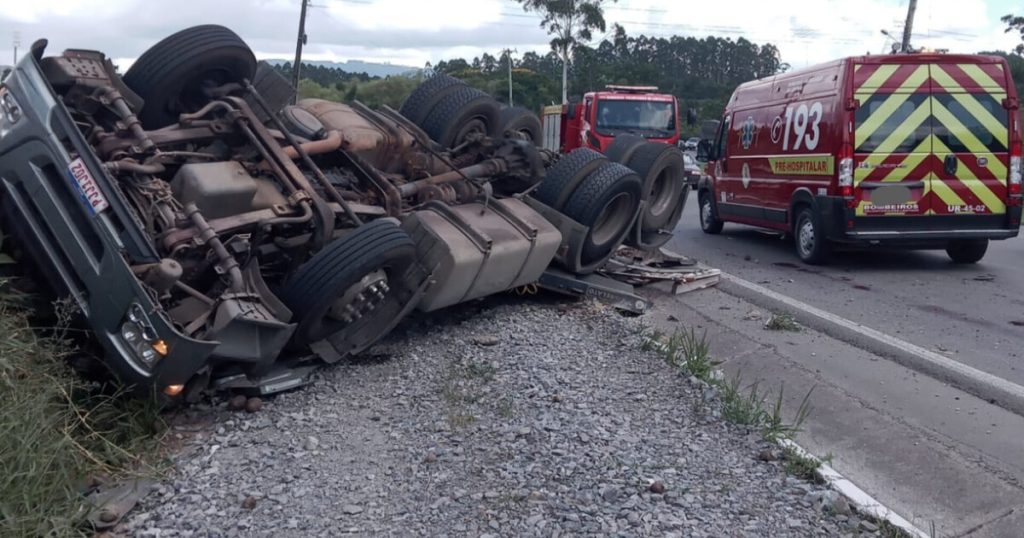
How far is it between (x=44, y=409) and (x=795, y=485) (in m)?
3.04

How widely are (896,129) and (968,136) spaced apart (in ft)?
2.46

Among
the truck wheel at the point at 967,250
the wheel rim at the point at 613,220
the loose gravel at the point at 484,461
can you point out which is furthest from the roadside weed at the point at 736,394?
the truck wheel at the point at 967,250

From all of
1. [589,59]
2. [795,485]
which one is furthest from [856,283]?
[589,59]

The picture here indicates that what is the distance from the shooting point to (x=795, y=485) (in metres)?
3.97

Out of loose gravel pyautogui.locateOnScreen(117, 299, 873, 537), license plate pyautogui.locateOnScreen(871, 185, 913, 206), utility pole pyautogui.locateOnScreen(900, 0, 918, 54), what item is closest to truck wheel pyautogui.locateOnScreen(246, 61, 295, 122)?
loose gravel pyautogui.locateOnScreen(117, 299, 873, 537)

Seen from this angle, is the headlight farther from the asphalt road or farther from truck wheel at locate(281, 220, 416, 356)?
the asphalt road

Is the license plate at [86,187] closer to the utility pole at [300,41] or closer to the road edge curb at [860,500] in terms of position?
the road edge curb at [860,500]

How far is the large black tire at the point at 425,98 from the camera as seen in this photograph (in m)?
7.70

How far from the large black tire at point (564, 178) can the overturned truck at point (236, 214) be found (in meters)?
0.02

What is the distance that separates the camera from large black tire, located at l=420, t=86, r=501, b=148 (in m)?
7.55

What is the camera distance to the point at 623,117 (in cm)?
1961

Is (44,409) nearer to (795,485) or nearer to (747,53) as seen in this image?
(795,485)

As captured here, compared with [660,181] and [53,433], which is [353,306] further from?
[660,181]

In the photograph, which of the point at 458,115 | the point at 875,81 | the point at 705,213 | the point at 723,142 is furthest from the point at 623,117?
the point at 458,115
